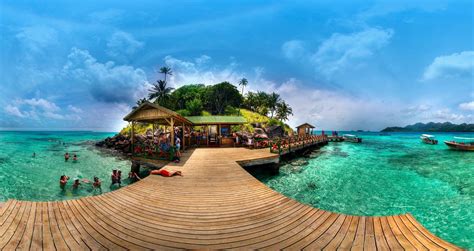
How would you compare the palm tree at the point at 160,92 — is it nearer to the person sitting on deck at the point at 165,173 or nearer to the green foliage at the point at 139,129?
the green foliage at the point at 139,129

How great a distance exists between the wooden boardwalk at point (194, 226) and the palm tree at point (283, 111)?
58.3 meters

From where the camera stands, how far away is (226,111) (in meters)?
55.8

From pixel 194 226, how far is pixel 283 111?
201ft

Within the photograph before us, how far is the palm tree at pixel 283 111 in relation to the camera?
62594 mm

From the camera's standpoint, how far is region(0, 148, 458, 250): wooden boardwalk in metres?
3.65

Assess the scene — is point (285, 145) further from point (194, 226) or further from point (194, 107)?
point (194, 107)

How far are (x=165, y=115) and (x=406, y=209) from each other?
15.4 metres

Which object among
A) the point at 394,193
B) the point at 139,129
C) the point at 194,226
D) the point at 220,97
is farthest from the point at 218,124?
the point at 220,97

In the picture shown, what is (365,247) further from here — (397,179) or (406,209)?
(397,179)

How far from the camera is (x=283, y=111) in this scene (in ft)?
206

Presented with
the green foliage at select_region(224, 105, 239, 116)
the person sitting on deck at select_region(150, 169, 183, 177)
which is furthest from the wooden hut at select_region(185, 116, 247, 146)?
the green foliage at select_region(224, 105, 239, 116)

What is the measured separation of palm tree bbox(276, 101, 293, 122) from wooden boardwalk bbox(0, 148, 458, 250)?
5834cm

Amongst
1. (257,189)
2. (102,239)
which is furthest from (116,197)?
(257,189)

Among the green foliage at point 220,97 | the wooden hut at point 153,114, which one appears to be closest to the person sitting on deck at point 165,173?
the wooden hut at point 153,114
